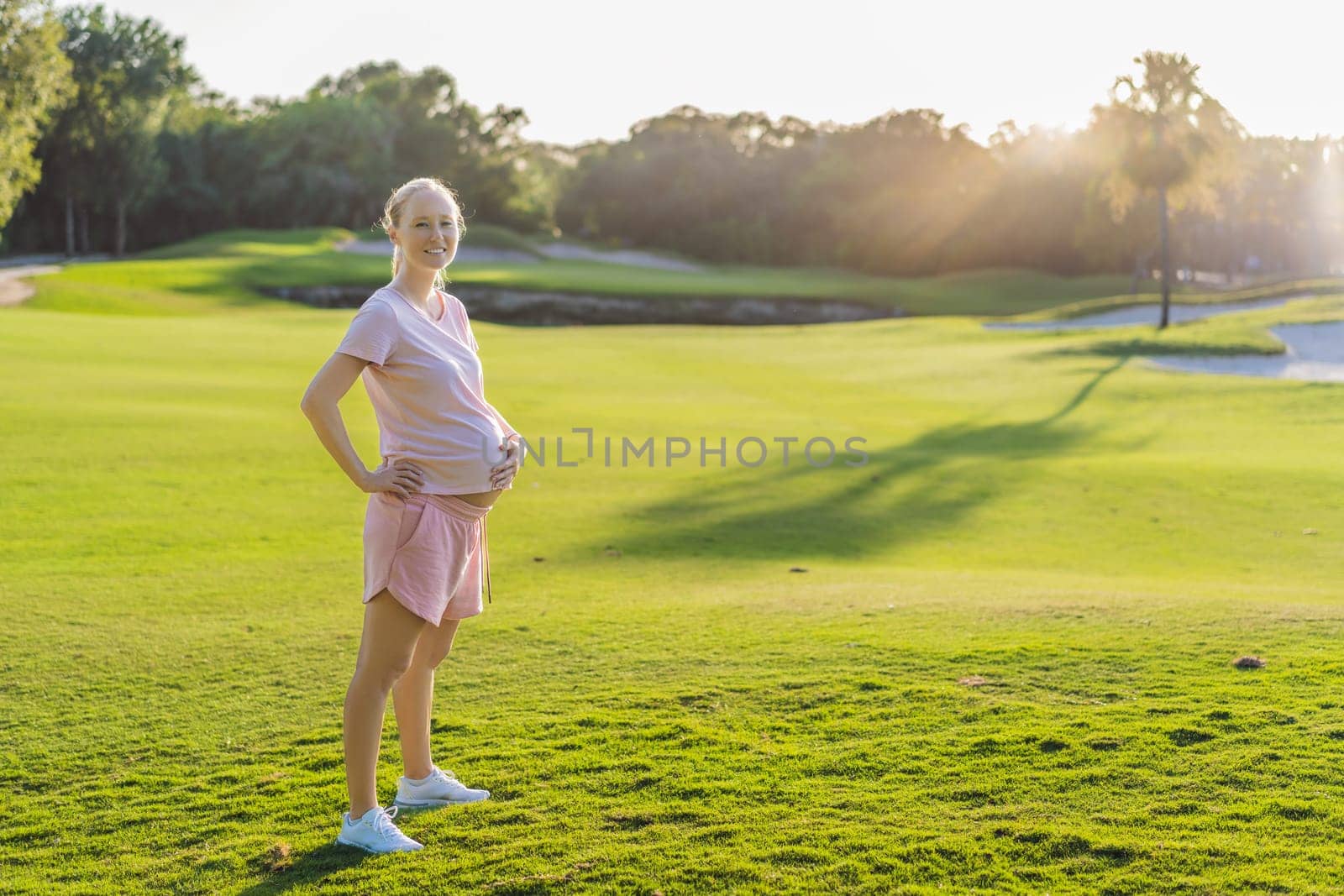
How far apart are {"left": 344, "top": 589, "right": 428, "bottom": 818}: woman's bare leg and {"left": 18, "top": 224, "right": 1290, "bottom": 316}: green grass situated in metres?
23.3

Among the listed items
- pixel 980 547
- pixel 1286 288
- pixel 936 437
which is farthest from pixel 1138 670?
pixel 1286 288

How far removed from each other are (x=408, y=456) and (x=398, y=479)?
0.31 feet

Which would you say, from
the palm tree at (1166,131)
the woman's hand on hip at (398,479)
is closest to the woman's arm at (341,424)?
the woman's hand on hip at (398,479)

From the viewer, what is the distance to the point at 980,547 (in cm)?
1052

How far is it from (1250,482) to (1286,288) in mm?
30771

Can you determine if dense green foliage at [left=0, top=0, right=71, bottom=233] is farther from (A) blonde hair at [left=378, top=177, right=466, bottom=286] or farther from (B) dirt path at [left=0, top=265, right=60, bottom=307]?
(A) blonde hair at [left=378, top=177, right=466, bottom=286]

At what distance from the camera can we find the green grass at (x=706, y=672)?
3.92 metres

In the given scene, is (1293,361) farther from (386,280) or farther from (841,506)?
(386,280)

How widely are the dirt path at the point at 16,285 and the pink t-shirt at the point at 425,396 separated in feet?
106

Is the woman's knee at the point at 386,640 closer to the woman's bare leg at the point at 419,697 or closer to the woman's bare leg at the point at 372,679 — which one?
the woman's bare leg at the point at 372,679

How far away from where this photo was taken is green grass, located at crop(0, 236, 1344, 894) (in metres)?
3.92

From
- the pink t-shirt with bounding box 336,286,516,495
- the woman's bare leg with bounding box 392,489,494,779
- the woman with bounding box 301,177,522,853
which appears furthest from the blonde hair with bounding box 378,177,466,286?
the woman's bare leg with bounding box 392,489,494,779

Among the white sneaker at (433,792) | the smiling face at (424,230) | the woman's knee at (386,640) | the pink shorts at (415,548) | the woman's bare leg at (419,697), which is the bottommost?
the white sneaker at (433,792)

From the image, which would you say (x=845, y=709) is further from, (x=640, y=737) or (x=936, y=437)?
(x=936, y=437)
